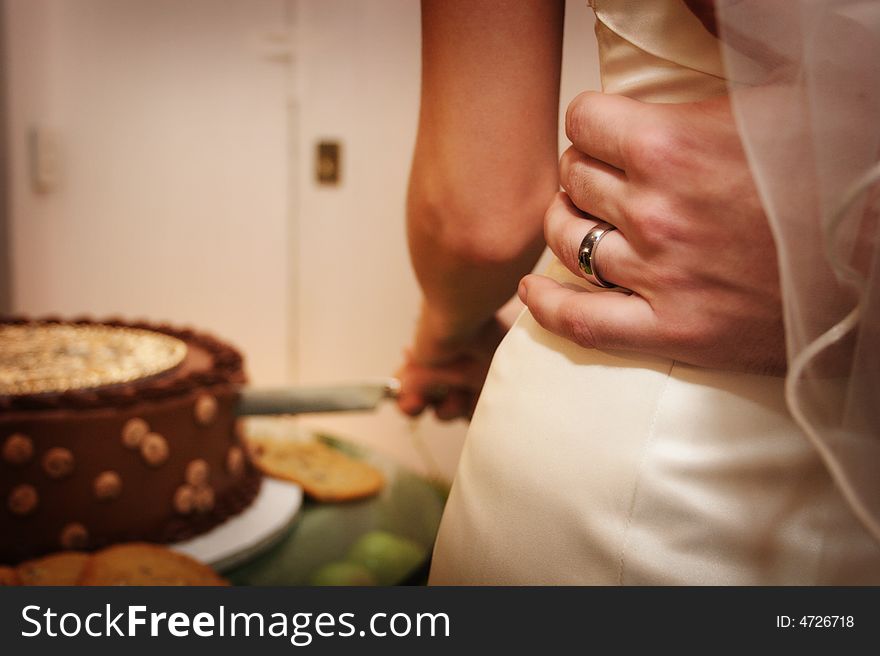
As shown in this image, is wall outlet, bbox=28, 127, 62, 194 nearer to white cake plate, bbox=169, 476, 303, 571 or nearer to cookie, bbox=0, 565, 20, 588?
white cake plate, bbox=169, 476, 303, 571

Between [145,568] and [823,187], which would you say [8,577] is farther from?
[823,187]

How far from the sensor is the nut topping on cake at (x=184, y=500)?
111cm

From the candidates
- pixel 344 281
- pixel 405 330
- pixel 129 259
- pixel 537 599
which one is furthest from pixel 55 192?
pixel 537 599

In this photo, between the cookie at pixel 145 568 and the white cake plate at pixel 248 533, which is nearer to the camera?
the cookie at pixel 145 568

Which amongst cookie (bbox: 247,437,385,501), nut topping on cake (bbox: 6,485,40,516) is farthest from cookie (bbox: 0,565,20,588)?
cookie (bbox: 247,437,385,501)

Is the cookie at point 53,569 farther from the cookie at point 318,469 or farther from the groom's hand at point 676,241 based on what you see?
the groom's hand at point 676,241

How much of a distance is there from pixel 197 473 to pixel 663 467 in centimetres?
91

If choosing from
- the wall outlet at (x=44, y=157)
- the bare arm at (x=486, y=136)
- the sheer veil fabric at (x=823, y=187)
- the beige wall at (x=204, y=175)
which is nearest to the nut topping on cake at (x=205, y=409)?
the beige wall at (x=204, y=175)

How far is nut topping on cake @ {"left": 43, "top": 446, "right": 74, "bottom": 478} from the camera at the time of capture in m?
1.02

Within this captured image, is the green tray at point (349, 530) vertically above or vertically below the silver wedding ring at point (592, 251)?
below

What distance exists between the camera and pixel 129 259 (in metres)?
2.06

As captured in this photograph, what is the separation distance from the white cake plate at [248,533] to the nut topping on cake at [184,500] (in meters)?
0.04

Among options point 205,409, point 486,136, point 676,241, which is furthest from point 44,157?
point 676,241

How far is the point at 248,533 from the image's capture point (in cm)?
112
